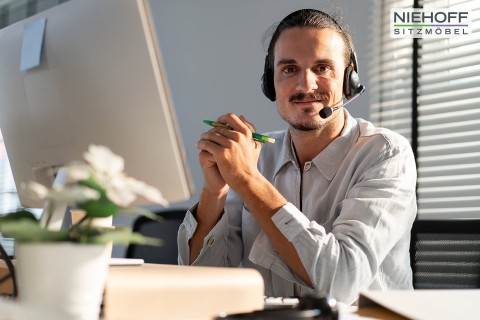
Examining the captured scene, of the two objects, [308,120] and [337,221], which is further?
[308,120]

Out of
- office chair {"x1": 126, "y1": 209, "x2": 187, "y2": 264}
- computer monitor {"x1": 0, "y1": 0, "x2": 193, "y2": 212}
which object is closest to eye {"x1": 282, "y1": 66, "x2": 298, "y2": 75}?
computer monitor {"x1": 0, "y1": 0, "x2": 193, "y2": 212}

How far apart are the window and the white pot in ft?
7.36

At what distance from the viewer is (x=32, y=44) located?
1.18m

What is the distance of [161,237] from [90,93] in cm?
122

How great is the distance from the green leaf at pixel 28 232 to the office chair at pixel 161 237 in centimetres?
161

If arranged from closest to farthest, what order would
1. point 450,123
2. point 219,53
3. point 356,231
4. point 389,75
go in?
point 356,231
point 450,123
point 389,75
point 219,53

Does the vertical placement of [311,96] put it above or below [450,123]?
above

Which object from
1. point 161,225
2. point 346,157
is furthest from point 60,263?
point 161,225

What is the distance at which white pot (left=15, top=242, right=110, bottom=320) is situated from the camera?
24.2 inches

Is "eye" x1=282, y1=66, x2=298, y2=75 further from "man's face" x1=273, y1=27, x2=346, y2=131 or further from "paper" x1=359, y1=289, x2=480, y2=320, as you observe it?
"paper" x1=359, y1=289, x2=480, y2=320

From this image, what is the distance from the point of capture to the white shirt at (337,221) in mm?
1285

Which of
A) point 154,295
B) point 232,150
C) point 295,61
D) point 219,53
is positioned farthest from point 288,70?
point 219,53

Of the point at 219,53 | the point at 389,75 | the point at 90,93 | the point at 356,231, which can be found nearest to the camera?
the point at 90,93

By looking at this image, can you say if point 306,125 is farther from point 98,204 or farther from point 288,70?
point 98,204
